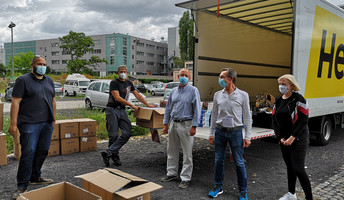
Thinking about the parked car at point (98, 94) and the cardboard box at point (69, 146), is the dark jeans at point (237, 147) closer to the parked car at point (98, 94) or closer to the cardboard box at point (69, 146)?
the cardboard box at point (69, 146)

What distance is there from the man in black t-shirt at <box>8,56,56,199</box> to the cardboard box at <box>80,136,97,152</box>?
2338mm

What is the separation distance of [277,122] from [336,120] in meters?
5.49

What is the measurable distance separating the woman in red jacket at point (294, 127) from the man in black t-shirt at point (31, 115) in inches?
133

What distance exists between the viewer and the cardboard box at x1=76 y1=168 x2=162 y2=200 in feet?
10.2

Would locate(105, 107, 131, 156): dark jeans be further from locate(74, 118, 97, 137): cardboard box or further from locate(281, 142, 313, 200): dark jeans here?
locate(281, 142, 313, 200): dark jeans

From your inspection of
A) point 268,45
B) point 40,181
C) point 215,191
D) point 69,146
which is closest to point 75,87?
point 268,45

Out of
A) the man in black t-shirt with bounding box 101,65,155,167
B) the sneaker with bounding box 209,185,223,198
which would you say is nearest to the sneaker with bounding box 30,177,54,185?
the man in black t-shirt with bounding box 101,65,155,167

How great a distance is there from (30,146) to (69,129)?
2.41 metres

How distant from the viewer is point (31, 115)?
428cm

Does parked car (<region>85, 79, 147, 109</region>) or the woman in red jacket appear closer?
the woman in red jacket

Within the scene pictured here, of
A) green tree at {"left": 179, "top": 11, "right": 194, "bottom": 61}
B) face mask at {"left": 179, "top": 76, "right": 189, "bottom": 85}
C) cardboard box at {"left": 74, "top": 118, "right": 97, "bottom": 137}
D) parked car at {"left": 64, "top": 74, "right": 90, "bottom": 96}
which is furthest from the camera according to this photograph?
green tree at {"left": 179, "top": 11, "right": 194, "bottom": 61}

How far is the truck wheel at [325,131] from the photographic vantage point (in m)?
7.83

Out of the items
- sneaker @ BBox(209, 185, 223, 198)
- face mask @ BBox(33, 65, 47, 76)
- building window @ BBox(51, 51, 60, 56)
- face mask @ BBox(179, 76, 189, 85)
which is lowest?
sneaker @ BBox(209, 185, 223, 198)

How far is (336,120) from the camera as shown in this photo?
8500 millimetres
